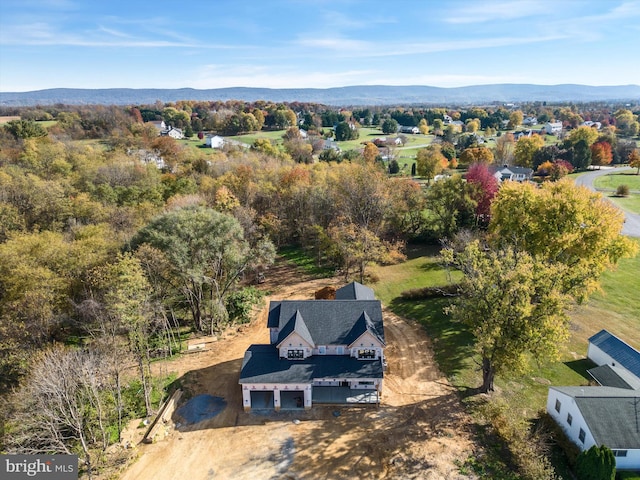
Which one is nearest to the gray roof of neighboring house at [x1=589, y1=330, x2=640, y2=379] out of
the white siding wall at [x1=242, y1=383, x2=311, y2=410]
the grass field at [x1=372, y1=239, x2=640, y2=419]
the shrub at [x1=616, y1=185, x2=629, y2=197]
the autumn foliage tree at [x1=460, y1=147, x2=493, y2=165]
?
the grass field at [x1=372, y1=239, x2=640, y2=419]

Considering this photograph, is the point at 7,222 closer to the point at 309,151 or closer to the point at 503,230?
the point at 503,230

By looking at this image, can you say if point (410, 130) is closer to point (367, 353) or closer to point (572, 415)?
point (367, 353)

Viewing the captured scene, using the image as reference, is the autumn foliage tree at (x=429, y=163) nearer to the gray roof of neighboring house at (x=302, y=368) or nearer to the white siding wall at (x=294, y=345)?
the gray roof of neighboring house at (x=302, y=368)

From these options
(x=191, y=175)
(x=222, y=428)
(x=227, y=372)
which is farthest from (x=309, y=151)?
(x=222, y=428)

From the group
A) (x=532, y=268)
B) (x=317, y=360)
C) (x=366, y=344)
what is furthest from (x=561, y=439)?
(x=317, y=360)

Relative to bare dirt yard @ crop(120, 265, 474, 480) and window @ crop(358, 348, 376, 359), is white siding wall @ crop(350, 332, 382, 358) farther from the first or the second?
bare dirt yard @ crop(120, 265, 474, 480)
